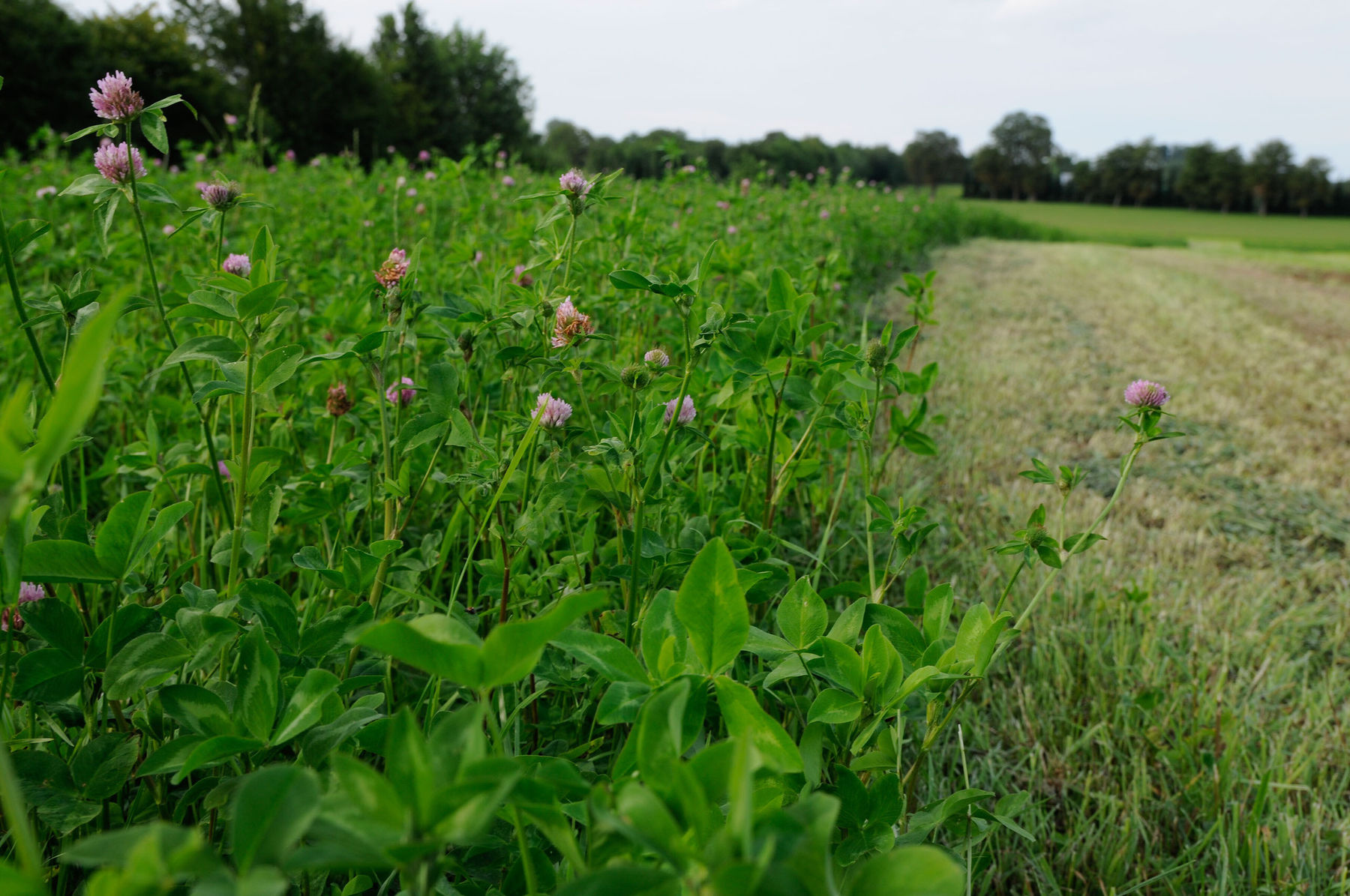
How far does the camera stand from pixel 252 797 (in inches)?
15.5

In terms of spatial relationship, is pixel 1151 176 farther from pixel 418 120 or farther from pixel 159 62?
pixel 159 62

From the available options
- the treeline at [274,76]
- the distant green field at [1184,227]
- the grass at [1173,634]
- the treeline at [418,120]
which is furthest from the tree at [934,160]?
the grass at [1173,634]

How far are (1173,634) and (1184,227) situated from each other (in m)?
33.3

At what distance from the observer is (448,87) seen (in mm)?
30656

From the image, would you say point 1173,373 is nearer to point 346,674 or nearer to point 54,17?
point 346,674

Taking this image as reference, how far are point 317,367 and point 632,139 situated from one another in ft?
94.3

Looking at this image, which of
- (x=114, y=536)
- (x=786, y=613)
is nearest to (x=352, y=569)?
(x=114, y=536)

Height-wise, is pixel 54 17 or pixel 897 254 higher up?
pixel 54 17

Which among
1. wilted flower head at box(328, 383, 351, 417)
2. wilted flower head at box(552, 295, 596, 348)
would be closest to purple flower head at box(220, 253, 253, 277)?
wilted flower head at box(328, 383, 351, 417)

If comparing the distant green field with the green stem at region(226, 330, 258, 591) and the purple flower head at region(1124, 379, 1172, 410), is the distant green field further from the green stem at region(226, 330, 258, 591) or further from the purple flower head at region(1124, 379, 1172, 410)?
the green stem at region(226, 330, 258, 591)

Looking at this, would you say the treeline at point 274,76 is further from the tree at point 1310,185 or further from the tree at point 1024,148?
the tree at point 1310,185

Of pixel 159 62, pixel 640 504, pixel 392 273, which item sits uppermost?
pixel 159 62

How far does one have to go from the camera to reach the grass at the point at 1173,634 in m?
1.12

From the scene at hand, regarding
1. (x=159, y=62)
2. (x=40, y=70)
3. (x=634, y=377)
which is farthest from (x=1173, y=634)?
(x=159, y=62)
